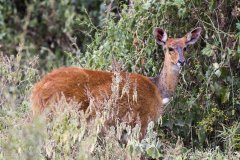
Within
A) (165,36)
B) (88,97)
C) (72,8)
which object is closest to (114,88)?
(88,97)

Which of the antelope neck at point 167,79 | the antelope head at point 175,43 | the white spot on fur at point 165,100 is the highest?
the antelope head at point 175,43

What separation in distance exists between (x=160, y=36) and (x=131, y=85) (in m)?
0.76

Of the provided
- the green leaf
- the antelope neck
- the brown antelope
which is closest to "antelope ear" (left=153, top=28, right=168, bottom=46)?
the brown antelope

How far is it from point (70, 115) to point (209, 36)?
2.68 metres

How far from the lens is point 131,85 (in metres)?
7.66

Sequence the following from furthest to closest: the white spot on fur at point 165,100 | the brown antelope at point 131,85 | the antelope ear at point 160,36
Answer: the antelope ear at point 160,36 → the white spot on fur at point 165,100 → the brown antelope at point 131,85

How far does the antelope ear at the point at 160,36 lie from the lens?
8.12 m

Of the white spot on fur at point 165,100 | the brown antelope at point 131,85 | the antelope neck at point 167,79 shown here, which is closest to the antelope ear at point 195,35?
the brown antelope at point 131,85

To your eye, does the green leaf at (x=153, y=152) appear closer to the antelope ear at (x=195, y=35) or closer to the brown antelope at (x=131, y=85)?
the brown antelope at (x=131, y=85)

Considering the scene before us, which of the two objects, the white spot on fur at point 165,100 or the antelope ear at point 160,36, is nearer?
the white spot on fur at point 165,100

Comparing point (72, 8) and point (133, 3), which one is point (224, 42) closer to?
point (133, 3)

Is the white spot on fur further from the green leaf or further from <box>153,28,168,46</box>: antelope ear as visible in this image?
the green leaf

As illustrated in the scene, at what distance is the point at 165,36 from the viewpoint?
26.8 ft

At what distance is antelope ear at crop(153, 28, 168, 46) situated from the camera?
8.12 metres
